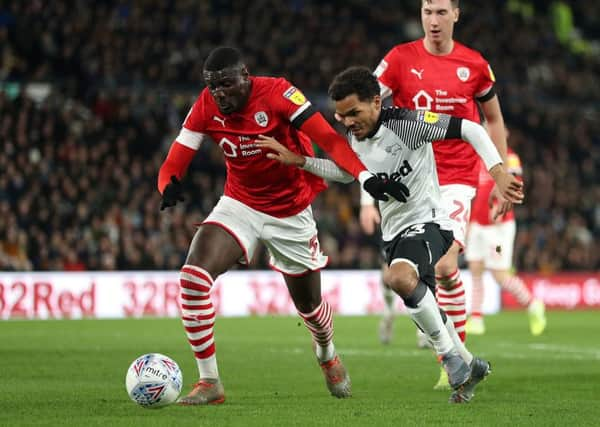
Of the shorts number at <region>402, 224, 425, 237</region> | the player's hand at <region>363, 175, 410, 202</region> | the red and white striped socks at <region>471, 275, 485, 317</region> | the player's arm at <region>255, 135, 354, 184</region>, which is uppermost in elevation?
the player's arm at <region>255, 135, 354, 184</region>

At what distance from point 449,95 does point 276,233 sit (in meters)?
1.84

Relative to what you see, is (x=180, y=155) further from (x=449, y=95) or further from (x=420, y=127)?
(x=449, y=95)

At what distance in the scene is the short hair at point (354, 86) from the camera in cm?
713

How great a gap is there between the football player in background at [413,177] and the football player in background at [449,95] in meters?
1.05

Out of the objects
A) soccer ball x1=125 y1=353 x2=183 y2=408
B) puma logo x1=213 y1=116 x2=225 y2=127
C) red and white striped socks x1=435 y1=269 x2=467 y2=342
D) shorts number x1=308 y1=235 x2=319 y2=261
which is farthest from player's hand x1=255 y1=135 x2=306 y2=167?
red and white striped socks x1=435 y1=269 x2=467 y2=342

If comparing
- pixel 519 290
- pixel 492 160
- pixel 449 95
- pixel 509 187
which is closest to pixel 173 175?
pixel 492 160

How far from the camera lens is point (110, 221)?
20625 millimetres

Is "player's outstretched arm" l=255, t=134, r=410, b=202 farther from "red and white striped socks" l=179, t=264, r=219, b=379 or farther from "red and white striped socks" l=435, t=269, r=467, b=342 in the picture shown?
"red and white striped socks" l=435, t=269, r=467, b=342

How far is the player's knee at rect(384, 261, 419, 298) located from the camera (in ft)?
23.0

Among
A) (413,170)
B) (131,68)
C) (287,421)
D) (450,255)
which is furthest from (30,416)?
(131,68)

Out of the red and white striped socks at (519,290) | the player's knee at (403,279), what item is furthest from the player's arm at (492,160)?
the red and white striped socks at (519,290)

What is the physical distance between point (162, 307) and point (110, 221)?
6.23 ft

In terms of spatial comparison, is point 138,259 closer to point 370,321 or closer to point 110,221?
point 110,221

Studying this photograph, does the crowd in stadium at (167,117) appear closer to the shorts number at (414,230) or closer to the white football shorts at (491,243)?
the white football shorts at (491,243)
